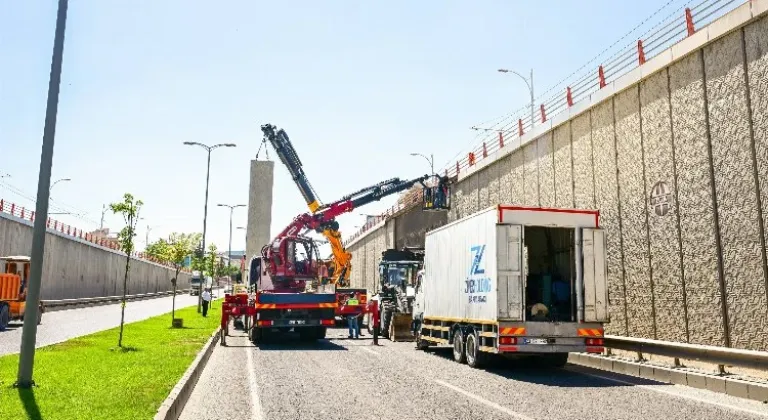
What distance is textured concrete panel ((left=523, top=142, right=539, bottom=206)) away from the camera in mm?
21598

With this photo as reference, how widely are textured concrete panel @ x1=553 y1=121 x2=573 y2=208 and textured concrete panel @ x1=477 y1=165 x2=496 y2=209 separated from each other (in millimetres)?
5841

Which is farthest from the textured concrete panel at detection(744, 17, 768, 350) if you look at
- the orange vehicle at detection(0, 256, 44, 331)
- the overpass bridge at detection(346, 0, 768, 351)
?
the orange vehicle at detection(0, 256, 44, 331)

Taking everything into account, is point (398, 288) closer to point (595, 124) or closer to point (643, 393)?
point (595, 124)

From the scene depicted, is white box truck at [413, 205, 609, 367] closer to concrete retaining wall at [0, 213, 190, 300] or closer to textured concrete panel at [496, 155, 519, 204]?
textured concrete panel at [496, 155, 519, 204]

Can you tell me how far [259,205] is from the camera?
48656 millimetres

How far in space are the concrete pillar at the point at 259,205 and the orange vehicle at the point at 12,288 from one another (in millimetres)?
22206

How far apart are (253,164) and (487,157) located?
26.4 metres

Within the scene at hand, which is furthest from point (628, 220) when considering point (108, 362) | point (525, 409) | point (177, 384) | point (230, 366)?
point (108, 362)

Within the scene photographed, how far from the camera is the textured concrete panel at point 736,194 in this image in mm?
11891

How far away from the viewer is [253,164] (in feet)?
158

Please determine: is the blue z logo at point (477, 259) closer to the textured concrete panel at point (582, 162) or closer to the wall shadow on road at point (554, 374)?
the wall shadow on road at point (554, 374)

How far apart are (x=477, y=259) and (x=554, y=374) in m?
2.90

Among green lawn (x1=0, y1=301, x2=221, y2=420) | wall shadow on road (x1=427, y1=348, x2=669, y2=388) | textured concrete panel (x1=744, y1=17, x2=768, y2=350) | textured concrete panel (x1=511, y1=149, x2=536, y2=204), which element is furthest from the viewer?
textured concrete panel (x1=511, y1=149, x2=536, y2=204)

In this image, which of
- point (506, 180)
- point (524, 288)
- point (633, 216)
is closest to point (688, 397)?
point (524, 288)
